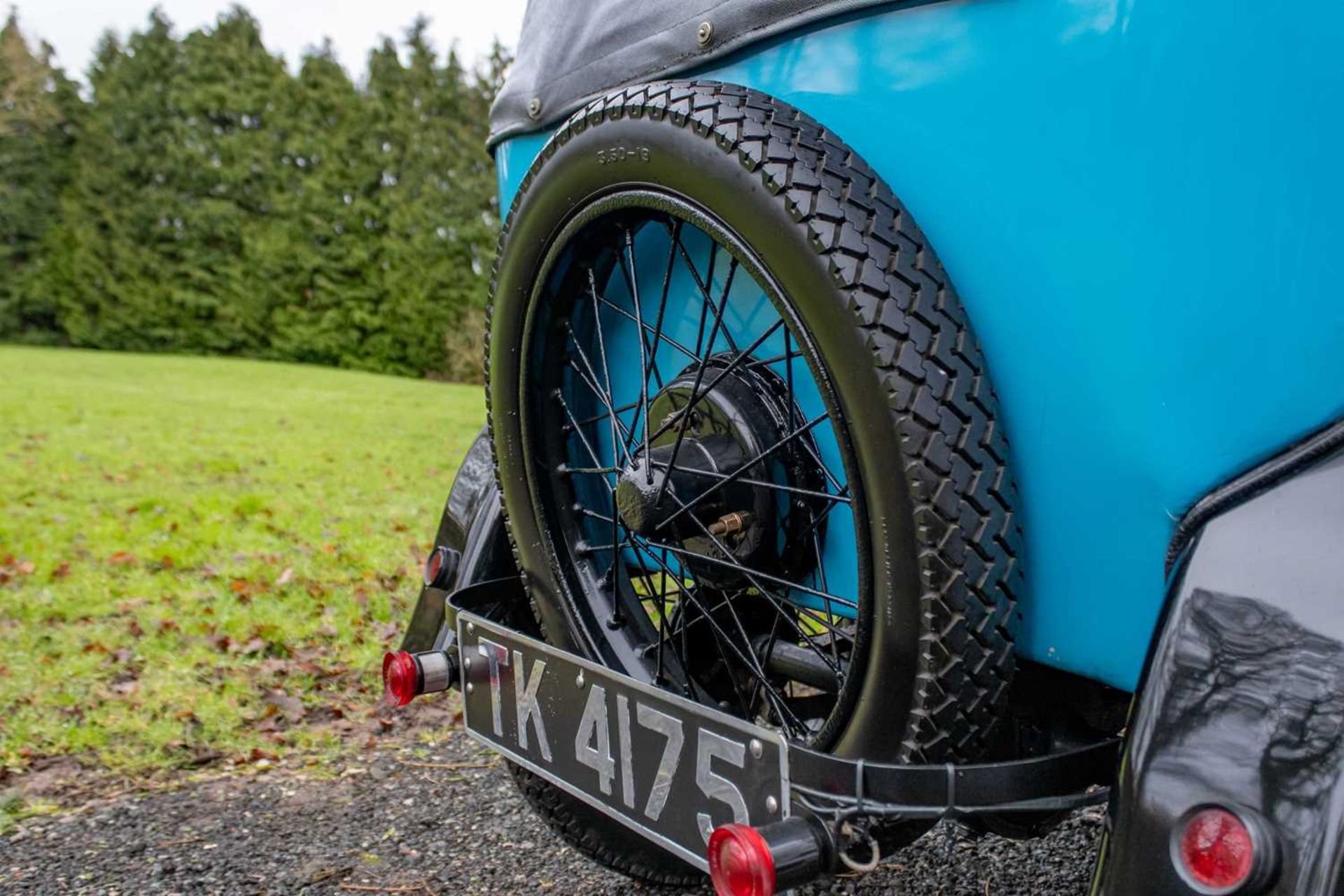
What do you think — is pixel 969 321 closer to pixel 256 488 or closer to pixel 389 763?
pixel 389 763

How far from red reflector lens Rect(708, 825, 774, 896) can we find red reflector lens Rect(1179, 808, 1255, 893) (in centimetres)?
41

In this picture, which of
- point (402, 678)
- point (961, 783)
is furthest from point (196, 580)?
point (961, 783)

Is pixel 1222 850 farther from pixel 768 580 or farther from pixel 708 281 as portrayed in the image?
pixel 708 281

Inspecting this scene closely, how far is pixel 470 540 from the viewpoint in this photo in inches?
86.7

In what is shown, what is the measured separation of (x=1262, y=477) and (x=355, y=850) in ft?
6.69

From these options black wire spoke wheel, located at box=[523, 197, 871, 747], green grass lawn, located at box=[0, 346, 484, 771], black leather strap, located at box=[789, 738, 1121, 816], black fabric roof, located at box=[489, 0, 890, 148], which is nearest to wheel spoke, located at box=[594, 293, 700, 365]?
black wire spoke wheel, located at box=[523, 197, 871, 747]

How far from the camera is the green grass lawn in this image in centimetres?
312

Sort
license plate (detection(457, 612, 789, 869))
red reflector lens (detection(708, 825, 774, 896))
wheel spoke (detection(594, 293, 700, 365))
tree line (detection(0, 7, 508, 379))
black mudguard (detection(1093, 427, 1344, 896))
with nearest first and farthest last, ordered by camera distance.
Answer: black mudguard (detection(1093, 427, 1344, 896)) → red reflector lens (detection(708, 825, 774, 896)) → license plate (detection(457, 612, 789, 869)) → wheel spoke (detection(594, 293, 700, 365)) → tree line (detection(0, 7, 508, 379))

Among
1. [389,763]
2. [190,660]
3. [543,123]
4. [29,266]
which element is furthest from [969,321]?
[29,266]

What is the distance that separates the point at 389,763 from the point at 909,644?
2079 millimetres

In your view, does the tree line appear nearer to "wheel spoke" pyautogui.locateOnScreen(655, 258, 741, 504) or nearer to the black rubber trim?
"wheel spoke" pyautogui.locateOnScreen(655, 258, 741, 504)

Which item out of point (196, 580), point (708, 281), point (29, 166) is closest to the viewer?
point (708, 281)

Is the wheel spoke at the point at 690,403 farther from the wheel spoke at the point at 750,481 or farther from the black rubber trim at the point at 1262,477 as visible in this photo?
the black rubber trim at the point at 1262,477

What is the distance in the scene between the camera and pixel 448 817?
2.55m
